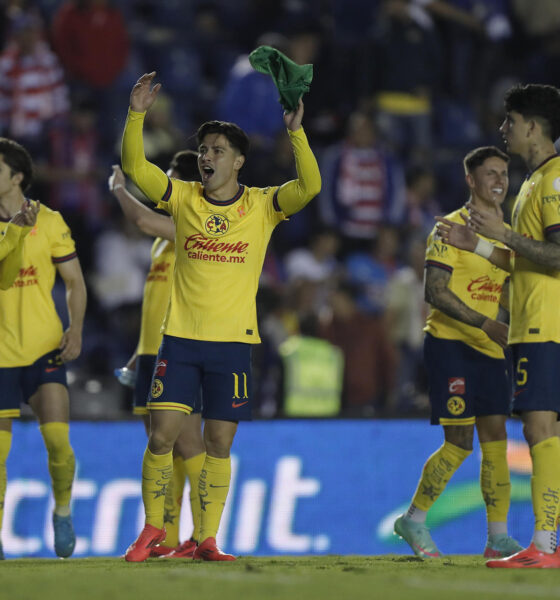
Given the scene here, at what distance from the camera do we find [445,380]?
7.24 metres

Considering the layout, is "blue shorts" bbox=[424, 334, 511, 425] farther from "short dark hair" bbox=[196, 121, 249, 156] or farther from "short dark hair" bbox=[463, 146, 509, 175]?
"short dark hair" bbox=[196, 121, 249, 156]

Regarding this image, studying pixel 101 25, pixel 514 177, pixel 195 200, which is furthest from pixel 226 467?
pixel 514 177

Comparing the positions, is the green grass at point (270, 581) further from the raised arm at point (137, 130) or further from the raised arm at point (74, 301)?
the raised arm at point (137, 130)

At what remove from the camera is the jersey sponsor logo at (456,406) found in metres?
7.20

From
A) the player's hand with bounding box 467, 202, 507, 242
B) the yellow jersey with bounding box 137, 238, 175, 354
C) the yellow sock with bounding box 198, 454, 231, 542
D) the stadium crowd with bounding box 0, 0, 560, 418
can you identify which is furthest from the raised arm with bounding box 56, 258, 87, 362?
the stadium crowd with bounding box 0, 0, 560, 418

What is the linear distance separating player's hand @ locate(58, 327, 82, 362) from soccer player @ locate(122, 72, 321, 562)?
91cm

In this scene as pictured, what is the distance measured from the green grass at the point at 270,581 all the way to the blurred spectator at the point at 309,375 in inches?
174

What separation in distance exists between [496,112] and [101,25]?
5.17m

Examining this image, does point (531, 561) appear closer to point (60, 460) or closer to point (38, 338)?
A: point (60, 460)

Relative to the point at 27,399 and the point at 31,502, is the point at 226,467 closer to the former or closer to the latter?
the point at 27,399

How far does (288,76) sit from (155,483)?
7.57 feet

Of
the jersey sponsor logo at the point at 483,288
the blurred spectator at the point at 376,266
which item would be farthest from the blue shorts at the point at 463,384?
the blurred spectator at the point at 376,266

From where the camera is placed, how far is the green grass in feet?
15.1

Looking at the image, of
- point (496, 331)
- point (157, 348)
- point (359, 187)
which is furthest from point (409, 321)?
point (496, 331)
